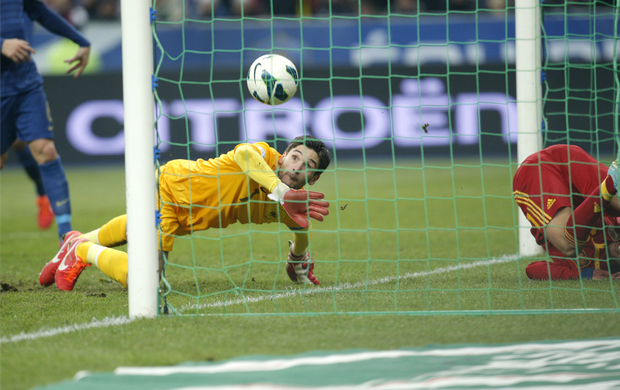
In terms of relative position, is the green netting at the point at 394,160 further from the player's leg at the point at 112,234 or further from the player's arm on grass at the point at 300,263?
the player's leg at the point at 112,234

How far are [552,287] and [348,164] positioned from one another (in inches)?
330

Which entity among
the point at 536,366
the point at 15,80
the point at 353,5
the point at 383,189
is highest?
the point at 353,5

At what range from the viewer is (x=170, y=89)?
10.9m

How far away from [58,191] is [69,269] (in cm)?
91

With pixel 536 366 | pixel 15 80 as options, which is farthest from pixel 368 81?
pixel 536 366

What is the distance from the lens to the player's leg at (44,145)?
391cm

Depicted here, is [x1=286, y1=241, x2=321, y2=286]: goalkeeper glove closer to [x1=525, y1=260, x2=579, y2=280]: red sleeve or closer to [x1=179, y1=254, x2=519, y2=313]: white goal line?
[x1=179, y1=254, x2=519, y2=313]: white goal line

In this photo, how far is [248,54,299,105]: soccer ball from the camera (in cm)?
315

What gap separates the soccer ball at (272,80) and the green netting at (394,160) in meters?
0.13

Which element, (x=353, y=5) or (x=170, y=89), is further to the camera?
(x=353, y=5)

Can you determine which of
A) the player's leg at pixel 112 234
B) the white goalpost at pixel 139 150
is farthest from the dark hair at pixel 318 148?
the player's leg at pixel 112 234

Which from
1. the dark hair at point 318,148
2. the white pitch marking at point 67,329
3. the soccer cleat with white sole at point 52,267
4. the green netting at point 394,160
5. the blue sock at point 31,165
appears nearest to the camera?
the white pitch marking at point 67,329

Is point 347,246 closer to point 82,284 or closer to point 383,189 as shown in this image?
point 82,284

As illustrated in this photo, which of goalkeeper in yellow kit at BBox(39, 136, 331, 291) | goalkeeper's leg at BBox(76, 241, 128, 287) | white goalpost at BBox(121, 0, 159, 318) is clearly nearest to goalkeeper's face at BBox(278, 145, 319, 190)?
goalkeeper in yellow kit at BBox(39, 136, 331, 291)
